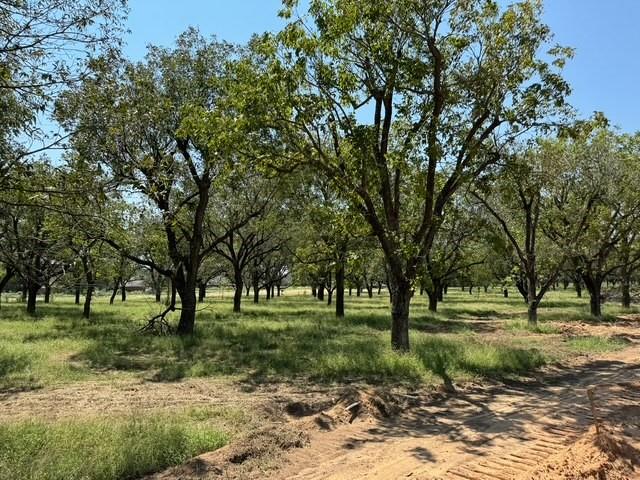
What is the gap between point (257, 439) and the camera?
6.77 meters

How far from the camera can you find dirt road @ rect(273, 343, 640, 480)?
5914 millimetres

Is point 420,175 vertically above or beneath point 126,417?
above

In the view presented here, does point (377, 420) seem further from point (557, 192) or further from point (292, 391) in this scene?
point (557, 192)

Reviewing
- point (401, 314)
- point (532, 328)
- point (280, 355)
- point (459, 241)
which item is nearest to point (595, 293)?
point (459, 241)

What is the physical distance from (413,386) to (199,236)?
11.8m

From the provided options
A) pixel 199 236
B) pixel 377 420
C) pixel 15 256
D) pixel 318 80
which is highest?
pixel 318 80

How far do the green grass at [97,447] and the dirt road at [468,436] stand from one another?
1.32 m

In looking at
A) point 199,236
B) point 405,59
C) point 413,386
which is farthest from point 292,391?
point 199,236

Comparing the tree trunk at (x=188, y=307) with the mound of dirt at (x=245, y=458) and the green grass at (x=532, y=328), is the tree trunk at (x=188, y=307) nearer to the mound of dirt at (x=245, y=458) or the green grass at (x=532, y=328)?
the mound of dirt at (x=245, y=458)

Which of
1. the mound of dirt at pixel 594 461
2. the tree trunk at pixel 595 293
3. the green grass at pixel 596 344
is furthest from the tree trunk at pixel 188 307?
the tree trunk at pixel 595 293

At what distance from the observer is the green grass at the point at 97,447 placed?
5.40m

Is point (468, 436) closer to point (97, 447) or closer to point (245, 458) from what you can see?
point (245, 458)

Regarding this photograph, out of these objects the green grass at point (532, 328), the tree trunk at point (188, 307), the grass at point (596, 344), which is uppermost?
the tree trunk at point (188, 307)

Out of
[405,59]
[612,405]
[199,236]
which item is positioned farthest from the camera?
[199,236]
